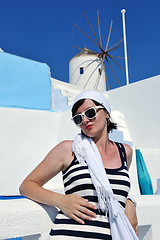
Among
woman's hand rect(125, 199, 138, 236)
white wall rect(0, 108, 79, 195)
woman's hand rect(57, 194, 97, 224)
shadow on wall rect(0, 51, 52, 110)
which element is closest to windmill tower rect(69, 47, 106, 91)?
shadow on wall rect(0, 51, 52, 110)

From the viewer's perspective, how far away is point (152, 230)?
1.50m

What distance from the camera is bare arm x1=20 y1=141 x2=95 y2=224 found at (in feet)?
3.29

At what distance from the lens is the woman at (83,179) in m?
1.00

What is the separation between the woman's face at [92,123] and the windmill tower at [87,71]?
13777mm

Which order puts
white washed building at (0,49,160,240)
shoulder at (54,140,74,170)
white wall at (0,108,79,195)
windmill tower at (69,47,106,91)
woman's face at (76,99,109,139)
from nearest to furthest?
shoulder at (54,140,74,170), woman's face at (76,99,109,139), white wall at (0,108,79,195), white washed building at (0,49,160,240), windmill tower at (69,47,106,91)

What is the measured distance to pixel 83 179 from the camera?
1.07m

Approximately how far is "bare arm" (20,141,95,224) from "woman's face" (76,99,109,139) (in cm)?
13

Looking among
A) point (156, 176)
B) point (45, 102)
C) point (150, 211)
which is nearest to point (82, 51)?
point (45, 102)

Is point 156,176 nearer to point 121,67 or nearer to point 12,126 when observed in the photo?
point 12,126

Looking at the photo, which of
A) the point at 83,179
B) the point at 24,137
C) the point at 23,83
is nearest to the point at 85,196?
the point at 83,179

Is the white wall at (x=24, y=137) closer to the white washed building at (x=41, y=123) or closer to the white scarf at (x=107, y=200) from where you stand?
the white washed building at (x=41, y=123)

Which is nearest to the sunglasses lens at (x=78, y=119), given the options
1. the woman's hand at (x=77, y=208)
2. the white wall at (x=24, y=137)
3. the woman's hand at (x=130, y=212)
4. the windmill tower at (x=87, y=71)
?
the woman's hand at (x=77, y=208)

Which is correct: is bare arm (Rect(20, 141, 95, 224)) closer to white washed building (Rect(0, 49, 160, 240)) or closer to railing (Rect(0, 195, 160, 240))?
railing (Rect(0, 195, 160, 240))

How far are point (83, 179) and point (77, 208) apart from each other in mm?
133
